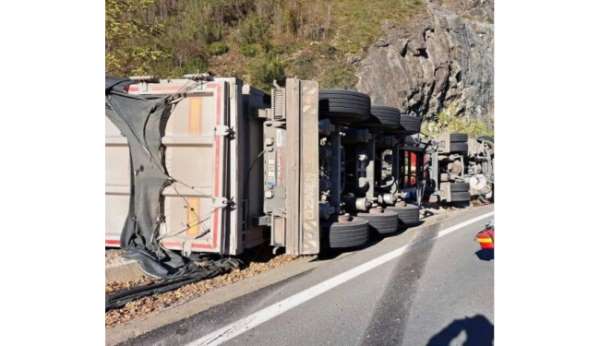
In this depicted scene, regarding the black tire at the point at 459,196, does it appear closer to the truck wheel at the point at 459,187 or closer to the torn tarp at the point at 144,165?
the truck wheel at the point at 459,187

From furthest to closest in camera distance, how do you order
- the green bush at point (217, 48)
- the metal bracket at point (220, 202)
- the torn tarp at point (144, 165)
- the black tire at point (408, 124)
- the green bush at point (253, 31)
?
the green bush at point (253, 31), the green bush at point (217, 48), the black tire at point (408, 124), the torn tarp at point (144, 165), the metal bracket at point (220, 202)

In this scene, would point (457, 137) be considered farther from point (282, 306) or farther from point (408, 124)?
point (282, 306)

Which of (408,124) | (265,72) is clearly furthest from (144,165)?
(265,72)

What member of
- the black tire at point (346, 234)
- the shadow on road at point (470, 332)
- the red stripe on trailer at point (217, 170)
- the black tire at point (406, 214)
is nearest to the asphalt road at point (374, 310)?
the shadow on road at point (470, 332)

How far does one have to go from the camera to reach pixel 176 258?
3506 millimetres

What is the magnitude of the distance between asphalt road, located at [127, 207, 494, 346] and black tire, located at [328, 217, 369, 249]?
17 cm

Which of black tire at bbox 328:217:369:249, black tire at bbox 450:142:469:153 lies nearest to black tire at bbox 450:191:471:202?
black tire at bbox 450:142:469:153

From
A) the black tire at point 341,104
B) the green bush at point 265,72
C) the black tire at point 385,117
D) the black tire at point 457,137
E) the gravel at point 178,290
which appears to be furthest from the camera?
the green bush at point 265,72

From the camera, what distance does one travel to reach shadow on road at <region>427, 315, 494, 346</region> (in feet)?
7.16

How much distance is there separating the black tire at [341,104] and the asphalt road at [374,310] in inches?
60.0

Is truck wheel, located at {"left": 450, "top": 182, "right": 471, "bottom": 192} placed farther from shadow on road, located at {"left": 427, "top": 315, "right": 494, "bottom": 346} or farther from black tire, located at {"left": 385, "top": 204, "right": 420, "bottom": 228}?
shadow on road, located at {"left": 427, "top": 315, "right": 494, "bottom": 346}

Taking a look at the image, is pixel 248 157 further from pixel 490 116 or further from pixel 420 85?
pixel 490 116

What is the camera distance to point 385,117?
518 cm

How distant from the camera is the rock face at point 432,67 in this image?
15.7 meters
